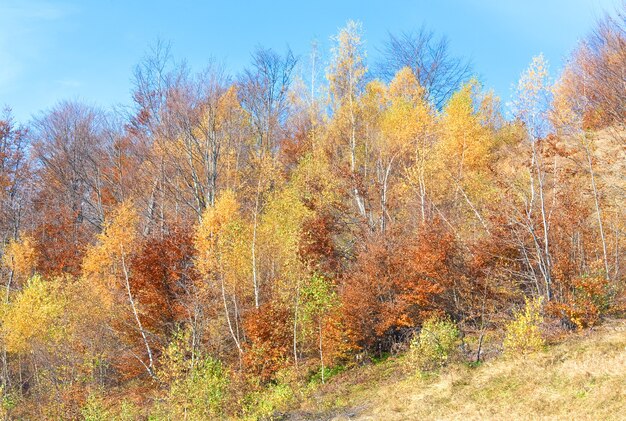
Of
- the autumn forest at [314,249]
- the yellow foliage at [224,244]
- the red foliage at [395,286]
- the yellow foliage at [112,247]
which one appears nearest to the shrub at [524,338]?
the autumn forest at [314,249]

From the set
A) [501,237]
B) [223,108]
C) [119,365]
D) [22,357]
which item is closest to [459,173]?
[501,237]

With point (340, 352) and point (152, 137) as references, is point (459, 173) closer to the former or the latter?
point (340, 352)

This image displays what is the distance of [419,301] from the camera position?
1853cm

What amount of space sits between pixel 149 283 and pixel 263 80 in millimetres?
21553

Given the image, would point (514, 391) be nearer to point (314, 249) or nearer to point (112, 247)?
point (314, 249)

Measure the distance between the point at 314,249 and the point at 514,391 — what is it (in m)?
13.2

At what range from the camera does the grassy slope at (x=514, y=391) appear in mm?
10016

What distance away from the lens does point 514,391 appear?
11.4 meters

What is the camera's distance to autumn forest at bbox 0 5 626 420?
53.8 ft

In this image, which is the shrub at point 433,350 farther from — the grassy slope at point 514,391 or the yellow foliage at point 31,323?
the yellow foliage at point 31,323

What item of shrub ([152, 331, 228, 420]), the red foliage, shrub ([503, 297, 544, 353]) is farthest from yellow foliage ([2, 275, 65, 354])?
shrub ([503, 297, 544, 353])

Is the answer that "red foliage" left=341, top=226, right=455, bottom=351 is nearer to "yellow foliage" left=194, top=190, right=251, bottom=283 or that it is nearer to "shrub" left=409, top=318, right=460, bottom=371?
"shrub" left=409, top=318, right=460, bottom=371

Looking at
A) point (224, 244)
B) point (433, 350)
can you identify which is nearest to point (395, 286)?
point (433, 350)

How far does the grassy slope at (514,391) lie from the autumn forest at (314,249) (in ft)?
2.77
